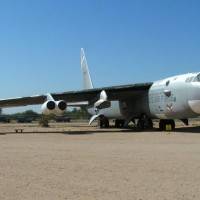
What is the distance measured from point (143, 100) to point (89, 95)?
4.51 metres

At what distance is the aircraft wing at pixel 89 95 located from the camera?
27.0m

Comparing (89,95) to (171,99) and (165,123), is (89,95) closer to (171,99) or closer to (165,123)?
(165,123)

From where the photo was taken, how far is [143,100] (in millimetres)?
27422

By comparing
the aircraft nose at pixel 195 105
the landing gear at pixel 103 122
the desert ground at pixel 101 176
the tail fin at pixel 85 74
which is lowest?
the landing gear at pixel 103 122

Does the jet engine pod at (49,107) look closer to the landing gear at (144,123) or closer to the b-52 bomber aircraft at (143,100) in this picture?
the b-52 bomber aircraft at (143,100)

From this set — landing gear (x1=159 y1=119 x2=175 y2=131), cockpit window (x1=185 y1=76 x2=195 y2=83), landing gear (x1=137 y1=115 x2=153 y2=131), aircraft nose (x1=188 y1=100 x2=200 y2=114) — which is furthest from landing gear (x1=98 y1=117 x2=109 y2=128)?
aircraft nose (x1=188 y1=100 x2=200 y2=114)

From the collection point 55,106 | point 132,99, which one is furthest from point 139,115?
point 55,106

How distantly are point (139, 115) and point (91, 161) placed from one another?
18.6 meters

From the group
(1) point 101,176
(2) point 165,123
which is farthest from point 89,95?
(1) point 101,176

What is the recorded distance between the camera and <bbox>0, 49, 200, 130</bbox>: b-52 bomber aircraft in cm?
2280

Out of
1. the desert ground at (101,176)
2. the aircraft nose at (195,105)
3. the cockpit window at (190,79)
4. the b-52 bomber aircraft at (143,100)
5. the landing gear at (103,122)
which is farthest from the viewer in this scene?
the landing gear at (103,122)

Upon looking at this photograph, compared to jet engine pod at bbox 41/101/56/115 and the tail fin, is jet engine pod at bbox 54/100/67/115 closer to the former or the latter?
jet engine pod at bbox 41/101/56/115

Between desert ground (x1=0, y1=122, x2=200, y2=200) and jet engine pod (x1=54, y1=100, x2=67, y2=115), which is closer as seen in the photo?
desert ground (x1=0, y1=122, x2=200, y2=200)

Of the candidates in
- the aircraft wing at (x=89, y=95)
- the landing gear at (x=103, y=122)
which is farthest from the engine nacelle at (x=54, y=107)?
the landing gear at (x=103, y=122)
